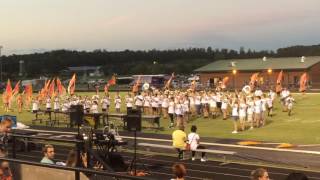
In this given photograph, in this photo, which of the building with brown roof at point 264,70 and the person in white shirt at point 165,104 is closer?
the person in white shirt at point 165,104

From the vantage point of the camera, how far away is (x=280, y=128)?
28.5 metres

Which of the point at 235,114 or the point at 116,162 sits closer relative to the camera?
the point at 116,162

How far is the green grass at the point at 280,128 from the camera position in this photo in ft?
83.4

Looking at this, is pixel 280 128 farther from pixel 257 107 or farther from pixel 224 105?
pixel 224 105

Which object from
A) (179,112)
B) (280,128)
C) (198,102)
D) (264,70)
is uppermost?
(264,70)

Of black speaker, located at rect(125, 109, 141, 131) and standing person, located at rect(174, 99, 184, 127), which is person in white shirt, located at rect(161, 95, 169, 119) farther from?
black speaker, located at rect(125, 109, 141, 131)

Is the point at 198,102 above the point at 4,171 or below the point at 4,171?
below

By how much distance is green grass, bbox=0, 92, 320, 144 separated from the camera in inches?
1000

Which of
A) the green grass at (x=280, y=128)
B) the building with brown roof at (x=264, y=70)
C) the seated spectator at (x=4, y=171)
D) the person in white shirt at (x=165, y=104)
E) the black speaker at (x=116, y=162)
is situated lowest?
the green grass at (x=280, y=128)

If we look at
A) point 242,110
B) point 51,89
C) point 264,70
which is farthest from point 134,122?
point 264,70

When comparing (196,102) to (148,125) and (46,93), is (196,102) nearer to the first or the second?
(148,125)

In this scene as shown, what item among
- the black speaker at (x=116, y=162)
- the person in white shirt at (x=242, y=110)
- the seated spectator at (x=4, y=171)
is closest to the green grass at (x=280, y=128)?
the person in white shirt at (x=242, y=110)

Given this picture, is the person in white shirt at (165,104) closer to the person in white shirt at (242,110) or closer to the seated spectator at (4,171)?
the person in white shirt at (242,110)

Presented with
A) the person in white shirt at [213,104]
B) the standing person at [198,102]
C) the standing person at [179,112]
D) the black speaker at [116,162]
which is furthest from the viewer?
the standing person at [198,102]
